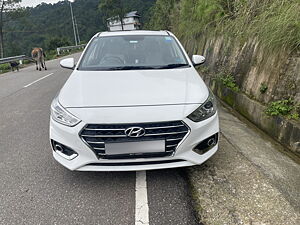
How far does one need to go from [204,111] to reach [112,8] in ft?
192

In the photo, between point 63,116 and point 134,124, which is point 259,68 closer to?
point 134,124

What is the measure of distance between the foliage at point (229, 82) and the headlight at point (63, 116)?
3485 millimetres

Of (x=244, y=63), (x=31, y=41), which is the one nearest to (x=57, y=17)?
(x=31, y=41)

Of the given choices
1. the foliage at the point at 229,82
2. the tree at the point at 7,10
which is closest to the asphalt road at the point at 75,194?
the foliage at the point at 229,82

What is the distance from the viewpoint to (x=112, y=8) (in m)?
54.7

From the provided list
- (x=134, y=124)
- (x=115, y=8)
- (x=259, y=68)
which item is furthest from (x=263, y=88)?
(x=115, y=8)

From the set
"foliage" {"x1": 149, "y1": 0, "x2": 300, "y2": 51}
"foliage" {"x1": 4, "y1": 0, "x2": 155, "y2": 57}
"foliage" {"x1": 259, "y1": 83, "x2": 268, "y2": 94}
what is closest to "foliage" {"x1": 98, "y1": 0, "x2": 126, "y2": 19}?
"foliage" {"x1": 4, "y1": 0, "x2": 155, "y2": 57}

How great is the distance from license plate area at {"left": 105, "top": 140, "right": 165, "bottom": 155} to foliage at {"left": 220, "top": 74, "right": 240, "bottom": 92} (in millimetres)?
3066

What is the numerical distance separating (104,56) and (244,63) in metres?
2.80

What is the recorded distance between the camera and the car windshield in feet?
10.4

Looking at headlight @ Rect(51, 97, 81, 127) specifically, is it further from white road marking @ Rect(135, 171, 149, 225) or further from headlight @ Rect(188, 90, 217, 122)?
headlight @ Rect(188, 90, 217, 122)

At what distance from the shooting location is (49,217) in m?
2.05

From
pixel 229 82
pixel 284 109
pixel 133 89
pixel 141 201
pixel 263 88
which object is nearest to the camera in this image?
pixel 141 201

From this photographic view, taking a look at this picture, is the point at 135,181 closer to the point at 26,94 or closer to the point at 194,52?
the point at 26,94
